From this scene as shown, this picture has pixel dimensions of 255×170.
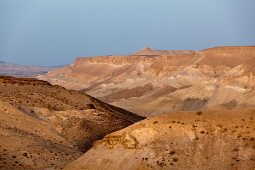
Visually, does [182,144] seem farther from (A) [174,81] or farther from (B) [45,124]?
(A) [174,81]

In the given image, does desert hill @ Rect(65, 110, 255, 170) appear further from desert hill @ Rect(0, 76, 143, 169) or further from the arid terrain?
the arid terrain

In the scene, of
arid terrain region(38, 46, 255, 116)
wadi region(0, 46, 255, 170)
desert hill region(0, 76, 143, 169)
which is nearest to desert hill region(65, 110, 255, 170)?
wadi region(0, 46, 255, 170)

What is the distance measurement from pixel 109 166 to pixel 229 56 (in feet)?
339

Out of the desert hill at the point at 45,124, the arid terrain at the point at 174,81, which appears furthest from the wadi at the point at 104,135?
the arid terrain at the point at 174,81

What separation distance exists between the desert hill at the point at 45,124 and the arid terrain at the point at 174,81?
4250 cm

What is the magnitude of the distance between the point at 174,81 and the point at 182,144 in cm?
9791

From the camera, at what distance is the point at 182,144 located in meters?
23.7

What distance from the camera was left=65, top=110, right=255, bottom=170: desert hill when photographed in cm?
2294

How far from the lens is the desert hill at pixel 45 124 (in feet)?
102

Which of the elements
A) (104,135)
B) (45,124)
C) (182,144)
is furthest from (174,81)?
(182,144)

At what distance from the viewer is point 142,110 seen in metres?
100

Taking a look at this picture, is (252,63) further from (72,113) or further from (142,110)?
(72,113)

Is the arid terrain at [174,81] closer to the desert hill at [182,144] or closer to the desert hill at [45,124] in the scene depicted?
the desert hill at [45,124]

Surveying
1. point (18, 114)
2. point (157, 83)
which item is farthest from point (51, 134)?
point (157, 83)
